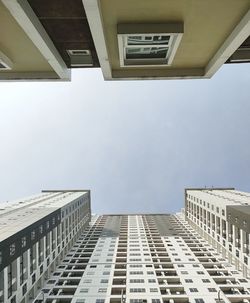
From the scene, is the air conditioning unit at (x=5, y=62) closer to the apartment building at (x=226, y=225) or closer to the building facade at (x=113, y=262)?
the building facade at (x=113, y=262)

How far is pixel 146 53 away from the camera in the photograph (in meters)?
10.7

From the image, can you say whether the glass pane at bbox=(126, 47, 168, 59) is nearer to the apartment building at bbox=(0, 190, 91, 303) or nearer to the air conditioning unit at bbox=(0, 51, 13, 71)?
the air conditioning unit at bbox=(0, 51, 13, 71)

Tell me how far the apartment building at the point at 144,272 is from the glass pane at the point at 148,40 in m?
42.1

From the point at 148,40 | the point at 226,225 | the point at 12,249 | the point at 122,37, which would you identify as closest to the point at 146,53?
the point at 148,40

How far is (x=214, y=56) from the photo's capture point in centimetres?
1046

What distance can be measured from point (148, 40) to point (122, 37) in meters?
0.91

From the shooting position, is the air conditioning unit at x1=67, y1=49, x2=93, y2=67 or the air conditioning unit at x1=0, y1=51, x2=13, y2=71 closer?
the air conditioning unit at x1=0, y1=51, x2=13, y2=71

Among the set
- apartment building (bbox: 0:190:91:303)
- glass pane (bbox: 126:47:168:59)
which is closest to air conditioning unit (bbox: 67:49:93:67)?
glass pane (bbox: 126:47:168:59)

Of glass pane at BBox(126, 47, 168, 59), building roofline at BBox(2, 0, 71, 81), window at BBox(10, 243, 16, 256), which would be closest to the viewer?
building roofline at BBox(2, 0, 71, 81)

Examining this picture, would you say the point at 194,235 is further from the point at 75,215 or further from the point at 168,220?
the point at 75,215

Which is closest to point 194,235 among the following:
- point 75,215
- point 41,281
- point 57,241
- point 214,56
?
point 75,215

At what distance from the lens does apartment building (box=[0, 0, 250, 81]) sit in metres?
7.90

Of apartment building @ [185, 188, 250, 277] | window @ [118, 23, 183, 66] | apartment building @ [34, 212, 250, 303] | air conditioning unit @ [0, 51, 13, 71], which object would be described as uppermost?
window @ [118, 23, 183, 66]

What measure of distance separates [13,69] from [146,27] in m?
5.12
